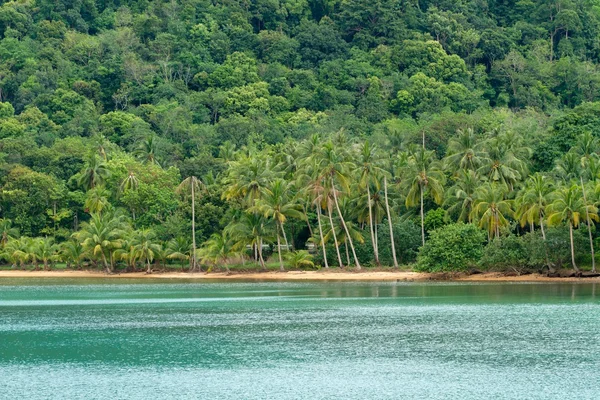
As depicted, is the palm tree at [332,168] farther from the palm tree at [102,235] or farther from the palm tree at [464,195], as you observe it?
the palm tree at [102,235]

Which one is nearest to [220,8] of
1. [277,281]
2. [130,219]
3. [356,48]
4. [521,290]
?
[356,48]

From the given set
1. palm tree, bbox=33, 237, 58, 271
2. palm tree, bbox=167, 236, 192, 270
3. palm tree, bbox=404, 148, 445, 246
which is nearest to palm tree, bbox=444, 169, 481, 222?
palm tree, bbox=404, 148, 445, 246

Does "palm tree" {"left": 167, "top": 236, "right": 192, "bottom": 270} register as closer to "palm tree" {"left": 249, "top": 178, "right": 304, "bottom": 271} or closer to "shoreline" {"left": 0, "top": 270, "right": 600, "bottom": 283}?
"shoreline" {"left": 0, "top": 270, "right": 600, "bottom": 283}

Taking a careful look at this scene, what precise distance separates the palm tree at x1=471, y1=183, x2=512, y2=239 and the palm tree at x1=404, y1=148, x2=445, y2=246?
A: 527 cm

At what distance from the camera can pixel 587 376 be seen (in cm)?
3603

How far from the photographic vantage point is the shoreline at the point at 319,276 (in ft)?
245

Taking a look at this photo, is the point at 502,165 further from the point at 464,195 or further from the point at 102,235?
the point at 102,235

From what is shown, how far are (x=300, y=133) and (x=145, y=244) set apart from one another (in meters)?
43.6

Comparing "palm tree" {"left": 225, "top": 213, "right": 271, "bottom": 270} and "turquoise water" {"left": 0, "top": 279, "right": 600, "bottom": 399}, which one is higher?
"palm tree" {"left": 225, "top": 213, "right": 271, "bottom": 270}

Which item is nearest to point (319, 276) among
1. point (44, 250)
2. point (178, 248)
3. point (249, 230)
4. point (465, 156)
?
point (249, 230)

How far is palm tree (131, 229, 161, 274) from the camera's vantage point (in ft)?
288

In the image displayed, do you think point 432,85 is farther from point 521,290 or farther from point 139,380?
point 139,380

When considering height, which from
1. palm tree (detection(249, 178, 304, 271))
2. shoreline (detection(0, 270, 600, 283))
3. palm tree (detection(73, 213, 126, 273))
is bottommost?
shoreline (detection(0, 270, 600, 283))

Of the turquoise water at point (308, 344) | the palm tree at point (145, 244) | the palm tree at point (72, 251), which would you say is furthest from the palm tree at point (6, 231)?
the turquoise water at point (308, 344)
